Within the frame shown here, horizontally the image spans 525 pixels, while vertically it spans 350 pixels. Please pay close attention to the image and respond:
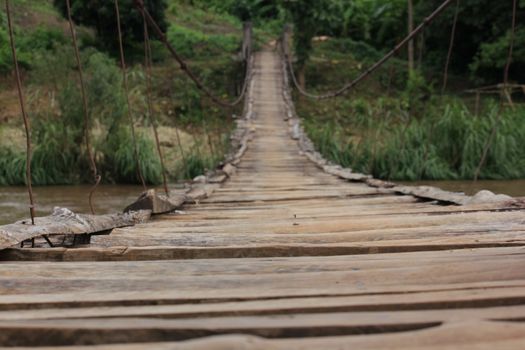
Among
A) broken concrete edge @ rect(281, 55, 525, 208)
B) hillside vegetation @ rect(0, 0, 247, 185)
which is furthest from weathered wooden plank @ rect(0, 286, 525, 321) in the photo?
hillside vegetation @ rect(0, 0, 247, 185)

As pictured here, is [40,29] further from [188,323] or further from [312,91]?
[188,323]

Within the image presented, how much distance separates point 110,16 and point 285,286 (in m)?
11.8

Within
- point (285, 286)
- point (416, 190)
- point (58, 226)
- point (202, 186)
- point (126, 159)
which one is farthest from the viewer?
point (126, 159)

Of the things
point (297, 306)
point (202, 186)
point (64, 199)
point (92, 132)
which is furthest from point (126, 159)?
point (297, 306)

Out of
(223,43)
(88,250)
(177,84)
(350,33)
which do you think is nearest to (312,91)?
(177,84)

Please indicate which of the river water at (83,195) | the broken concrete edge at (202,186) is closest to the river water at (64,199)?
the river water at (83,195)

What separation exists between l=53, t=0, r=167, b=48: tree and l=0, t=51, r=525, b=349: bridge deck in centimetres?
1058

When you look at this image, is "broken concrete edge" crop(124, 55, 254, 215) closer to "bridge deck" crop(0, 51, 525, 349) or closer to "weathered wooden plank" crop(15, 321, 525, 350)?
"bridge deck" crop(0, 51, 525, 349)

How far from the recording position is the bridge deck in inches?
29.4

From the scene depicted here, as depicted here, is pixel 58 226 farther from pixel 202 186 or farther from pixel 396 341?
pixel 202 186

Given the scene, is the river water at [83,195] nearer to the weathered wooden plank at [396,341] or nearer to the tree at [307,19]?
the weathered wooden plank at [396,341]

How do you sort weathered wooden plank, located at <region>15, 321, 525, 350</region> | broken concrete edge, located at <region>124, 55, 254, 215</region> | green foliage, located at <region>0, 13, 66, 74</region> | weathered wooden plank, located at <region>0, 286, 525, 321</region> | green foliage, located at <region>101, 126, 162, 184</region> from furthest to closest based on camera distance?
1. green foliage, located at <region>0, 13, 66, 74</region>
2. green foliage, located at <region>101, 126, 162, 184</region>
3. broken concrete edge, located at <region>124, 55, 254, 215</region>
4. weathered wooden plank, located at <region>0, 286, 525, 321</region>
5. weathered wooden plank, located at <region>15, 321, 525, 350</region>

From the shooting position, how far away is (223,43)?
15.0 m

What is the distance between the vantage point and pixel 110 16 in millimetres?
12016
